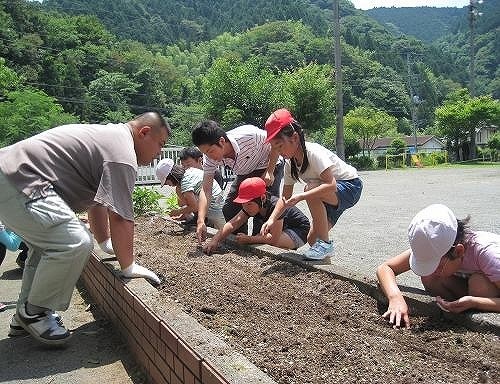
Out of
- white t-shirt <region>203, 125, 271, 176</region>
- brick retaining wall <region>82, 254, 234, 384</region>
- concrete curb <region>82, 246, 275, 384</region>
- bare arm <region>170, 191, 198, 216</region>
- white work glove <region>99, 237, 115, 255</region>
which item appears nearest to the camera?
concrete curb <region>82, 246, 275, 384</region>

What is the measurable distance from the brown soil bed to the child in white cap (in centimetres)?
163

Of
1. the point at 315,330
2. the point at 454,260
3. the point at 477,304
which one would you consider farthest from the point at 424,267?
the point at 315,330

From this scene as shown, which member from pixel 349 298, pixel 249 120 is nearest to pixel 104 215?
pixel 349 298

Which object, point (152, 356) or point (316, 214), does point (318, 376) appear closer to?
point (152, 356)

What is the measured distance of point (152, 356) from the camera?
8.27 ft

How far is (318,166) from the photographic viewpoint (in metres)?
3.68

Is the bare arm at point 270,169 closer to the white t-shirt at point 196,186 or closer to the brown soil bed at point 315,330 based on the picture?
the brown soil bed at point 315,330

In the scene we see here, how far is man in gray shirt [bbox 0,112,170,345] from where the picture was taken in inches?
112

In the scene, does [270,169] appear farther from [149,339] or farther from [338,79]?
[338,79]

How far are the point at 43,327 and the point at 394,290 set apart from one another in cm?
204

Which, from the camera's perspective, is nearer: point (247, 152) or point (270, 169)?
point (270, 169)

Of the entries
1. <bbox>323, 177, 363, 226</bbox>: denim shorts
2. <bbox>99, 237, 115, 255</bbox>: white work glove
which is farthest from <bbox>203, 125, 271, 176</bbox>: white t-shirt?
<bbox>99, 237, 115, 255</bbox>: white work glove

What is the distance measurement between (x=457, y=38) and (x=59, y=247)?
148m

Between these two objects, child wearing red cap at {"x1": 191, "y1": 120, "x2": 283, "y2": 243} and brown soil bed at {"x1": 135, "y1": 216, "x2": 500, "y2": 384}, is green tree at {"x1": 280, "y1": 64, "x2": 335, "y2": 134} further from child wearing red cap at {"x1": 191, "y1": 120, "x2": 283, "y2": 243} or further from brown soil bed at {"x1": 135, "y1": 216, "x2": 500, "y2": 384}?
brown soil bed at {"x1": 135, "y1": 216, "x2": 500, "y2": 384}
